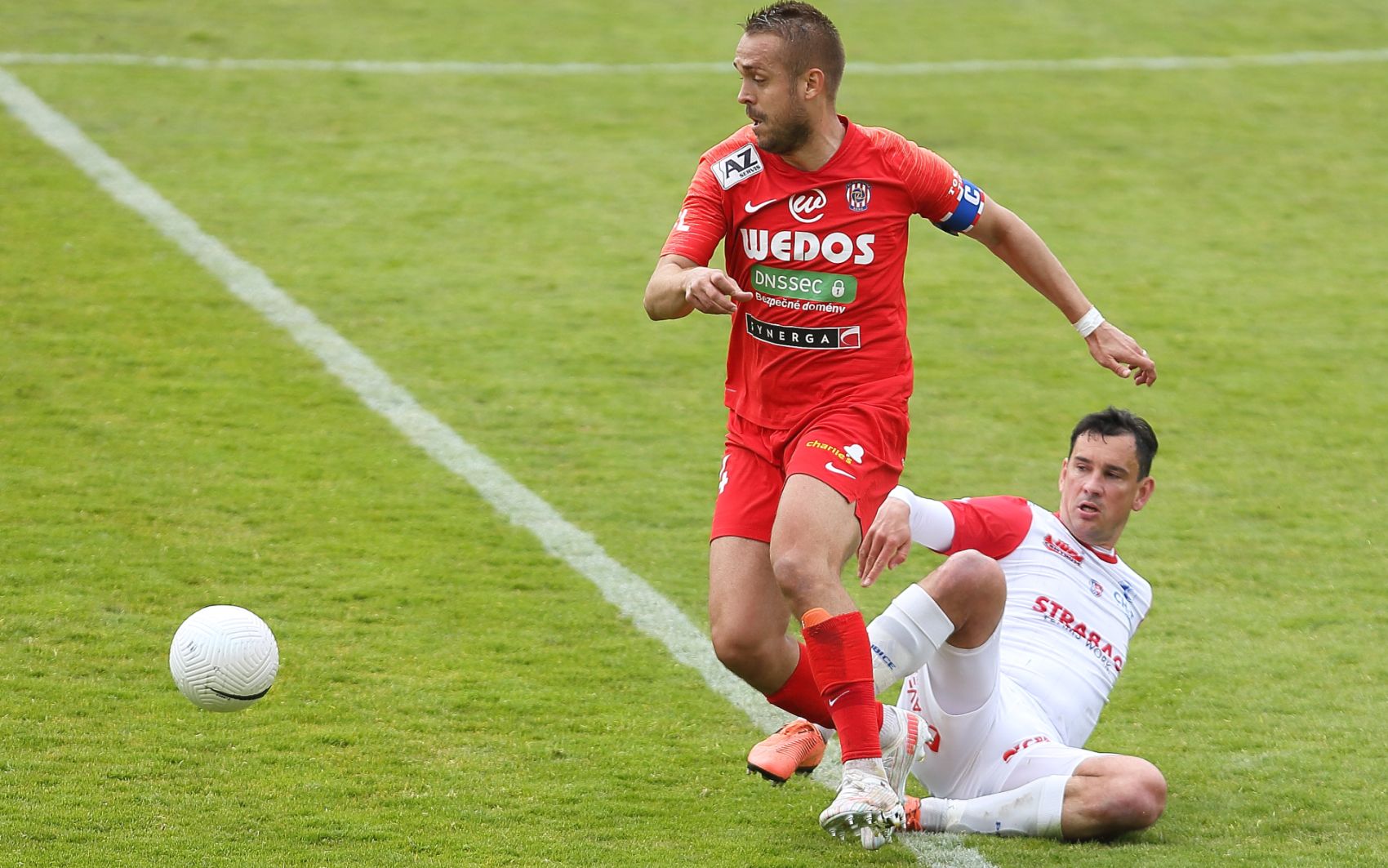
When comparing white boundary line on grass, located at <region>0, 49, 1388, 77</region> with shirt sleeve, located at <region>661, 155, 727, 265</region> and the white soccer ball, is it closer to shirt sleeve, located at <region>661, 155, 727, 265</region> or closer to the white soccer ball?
shirt sleeve, located at <region>661, 155, 727, 265</region>

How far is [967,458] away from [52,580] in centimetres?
427

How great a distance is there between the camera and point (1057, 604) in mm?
5281

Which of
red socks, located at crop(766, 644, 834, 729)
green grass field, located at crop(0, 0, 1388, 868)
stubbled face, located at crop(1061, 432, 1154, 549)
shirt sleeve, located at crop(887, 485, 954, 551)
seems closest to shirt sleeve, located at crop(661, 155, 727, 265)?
shirt sleeve, located at crop(887, 485, 954, 551)

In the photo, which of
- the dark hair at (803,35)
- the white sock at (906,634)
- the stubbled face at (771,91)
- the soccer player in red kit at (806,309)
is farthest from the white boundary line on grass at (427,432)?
the dark hair at (803,35)

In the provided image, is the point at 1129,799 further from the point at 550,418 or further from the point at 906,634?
the point at 550,418

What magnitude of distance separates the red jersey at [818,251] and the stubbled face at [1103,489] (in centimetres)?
79

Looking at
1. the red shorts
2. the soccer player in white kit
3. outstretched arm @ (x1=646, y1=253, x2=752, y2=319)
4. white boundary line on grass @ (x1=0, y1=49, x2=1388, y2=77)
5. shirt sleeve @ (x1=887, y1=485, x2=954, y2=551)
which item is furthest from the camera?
white boundary line on grass @ (x1=0, y1=49, x2=1388, y2=77)

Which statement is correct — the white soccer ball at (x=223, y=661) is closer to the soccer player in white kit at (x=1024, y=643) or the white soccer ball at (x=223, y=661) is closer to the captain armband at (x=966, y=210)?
the soccer player in white kit at (x=1024, y=643)

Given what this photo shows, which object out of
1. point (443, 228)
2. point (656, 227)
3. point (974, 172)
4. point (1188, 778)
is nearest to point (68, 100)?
point (443, 228)

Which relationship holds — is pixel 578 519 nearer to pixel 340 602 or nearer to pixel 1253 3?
pixel 340 602

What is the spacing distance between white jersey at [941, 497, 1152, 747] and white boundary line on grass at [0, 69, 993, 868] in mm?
674

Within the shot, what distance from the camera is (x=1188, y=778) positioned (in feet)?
17.0

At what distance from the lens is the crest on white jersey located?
496cm

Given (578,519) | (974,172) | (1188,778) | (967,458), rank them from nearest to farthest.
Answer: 1. (1188,778)
2. (578,519)
3. (967,458)
4. (974,172)
